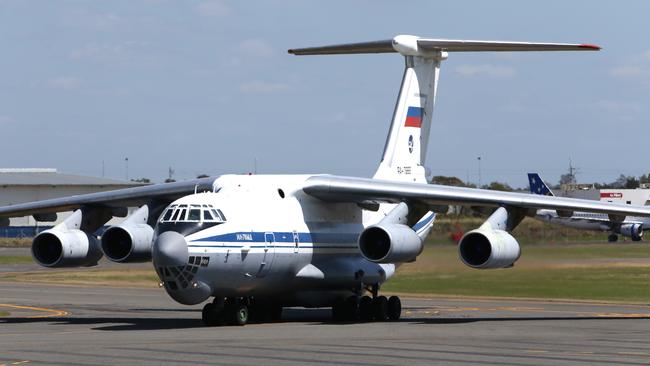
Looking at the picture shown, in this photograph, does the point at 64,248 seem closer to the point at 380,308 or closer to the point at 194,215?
the point at 194,215

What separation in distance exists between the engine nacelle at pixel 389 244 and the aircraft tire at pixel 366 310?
202cm

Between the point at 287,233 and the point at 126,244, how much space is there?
125 inches

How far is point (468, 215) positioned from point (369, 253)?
273 inches

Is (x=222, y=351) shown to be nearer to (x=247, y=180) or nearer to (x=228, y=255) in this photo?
(x=228, y=255)

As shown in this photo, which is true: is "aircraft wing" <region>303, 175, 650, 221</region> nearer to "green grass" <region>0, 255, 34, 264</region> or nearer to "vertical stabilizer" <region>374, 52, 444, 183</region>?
"vertical stabilizer" <region>374, 52, 444, 183</region>

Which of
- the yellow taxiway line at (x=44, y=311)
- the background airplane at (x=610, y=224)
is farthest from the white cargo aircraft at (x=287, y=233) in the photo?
the background airplane at (x=610, y=224)

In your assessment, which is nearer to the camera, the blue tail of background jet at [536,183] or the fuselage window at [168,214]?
the fuselage window at [168,214]

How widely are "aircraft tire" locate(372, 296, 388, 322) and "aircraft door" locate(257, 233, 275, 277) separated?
2.83 meters

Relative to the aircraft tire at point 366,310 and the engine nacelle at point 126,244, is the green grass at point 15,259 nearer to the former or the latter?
the engine nacelle at point 126,244

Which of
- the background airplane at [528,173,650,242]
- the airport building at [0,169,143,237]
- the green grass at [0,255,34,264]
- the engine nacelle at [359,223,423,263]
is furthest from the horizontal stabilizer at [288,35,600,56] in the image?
the airport building at [0,169,143,237]

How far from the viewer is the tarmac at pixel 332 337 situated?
52.4 feet

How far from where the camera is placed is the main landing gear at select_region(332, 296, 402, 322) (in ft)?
81.6

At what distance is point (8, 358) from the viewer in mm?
16062

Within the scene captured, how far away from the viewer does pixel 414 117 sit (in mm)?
28438
